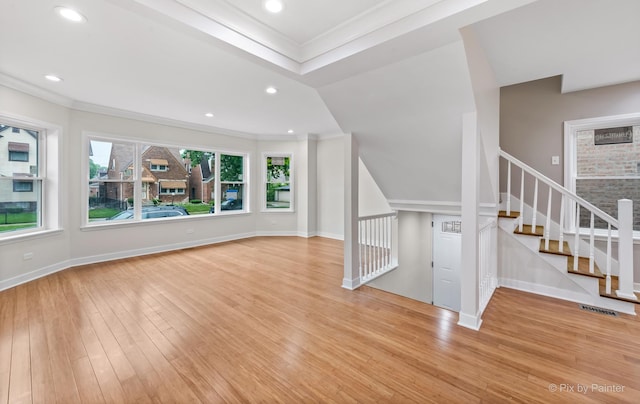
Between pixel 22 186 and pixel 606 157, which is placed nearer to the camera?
pixel 606 157

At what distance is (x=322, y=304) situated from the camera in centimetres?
283

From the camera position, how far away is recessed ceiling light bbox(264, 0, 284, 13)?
191 cm

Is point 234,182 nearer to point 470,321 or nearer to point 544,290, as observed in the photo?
point 470,321

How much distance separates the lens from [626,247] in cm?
256

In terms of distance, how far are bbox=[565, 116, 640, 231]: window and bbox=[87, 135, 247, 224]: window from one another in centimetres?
608

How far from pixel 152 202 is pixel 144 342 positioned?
3575mm

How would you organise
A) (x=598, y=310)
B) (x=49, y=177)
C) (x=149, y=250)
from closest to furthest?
(x=598, y=310), (x=49, y=177), (x=149, y=250)

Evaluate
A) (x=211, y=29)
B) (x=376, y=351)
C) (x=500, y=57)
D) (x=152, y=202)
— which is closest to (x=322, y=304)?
(x=376, y=351)

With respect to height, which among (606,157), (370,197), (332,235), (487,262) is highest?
(606,157)

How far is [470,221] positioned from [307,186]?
440 cm

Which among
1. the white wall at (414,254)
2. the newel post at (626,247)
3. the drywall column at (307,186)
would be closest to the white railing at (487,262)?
the newel post at (626,247)

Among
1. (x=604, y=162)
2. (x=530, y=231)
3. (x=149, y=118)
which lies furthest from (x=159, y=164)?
(x=604, y=162)

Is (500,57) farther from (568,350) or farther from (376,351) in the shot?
(376,351)

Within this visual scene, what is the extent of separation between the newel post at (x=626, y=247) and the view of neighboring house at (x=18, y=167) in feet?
23.1
